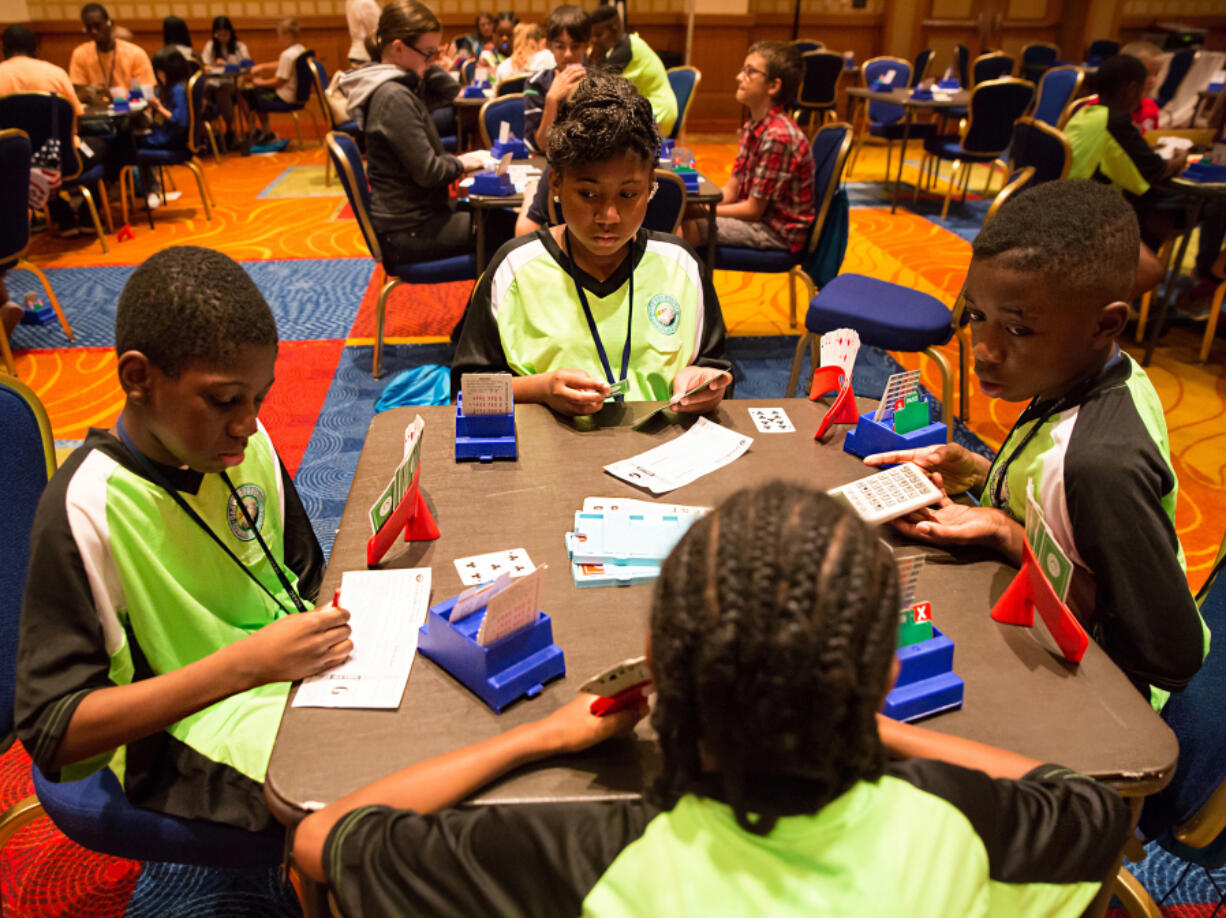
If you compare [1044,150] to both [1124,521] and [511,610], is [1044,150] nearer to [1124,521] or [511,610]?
[1124,521]

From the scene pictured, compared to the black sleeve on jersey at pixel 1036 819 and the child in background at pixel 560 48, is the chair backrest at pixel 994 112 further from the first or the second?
the black sleeve on jersey at pixel 1036 819

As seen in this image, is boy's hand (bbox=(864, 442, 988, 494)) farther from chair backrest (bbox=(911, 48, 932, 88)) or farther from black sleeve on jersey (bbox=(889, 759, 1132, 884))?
chair backrest (bbox=(911, 48, 932, 88))

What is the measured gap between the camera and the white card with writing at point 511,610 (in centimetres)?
97

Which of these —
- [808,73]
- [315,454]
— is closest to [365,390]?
[315,454]

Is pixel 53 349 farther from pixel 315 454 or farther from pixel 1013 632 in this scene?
pixel 1013 632

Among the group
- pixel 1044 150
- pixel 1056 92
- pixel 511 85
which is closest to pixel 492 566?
pixel 1044 150

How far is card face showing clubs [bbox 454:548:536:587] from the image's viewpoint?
48.4 inches

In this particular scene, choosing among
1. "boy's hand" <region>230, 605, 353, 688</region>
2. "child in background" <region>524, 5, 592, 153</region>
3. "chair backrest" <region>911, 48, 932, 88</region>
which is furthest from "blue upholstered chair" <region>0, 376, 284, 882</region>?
"chair backrest" <region>911, 48, 932, 88</region>

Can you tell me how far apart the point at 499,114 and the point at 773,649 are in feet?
16.3

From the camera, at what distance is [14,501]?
1.40m

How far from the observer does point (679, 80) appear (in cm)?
666

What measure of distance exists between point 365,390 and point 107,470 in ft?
9.02

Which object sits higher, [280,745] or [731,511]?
[731,511]

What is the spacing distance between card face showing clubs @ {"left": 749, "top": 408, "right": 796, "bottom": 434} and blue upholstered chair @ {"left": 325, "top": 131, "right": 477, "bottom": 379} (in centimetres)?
228
